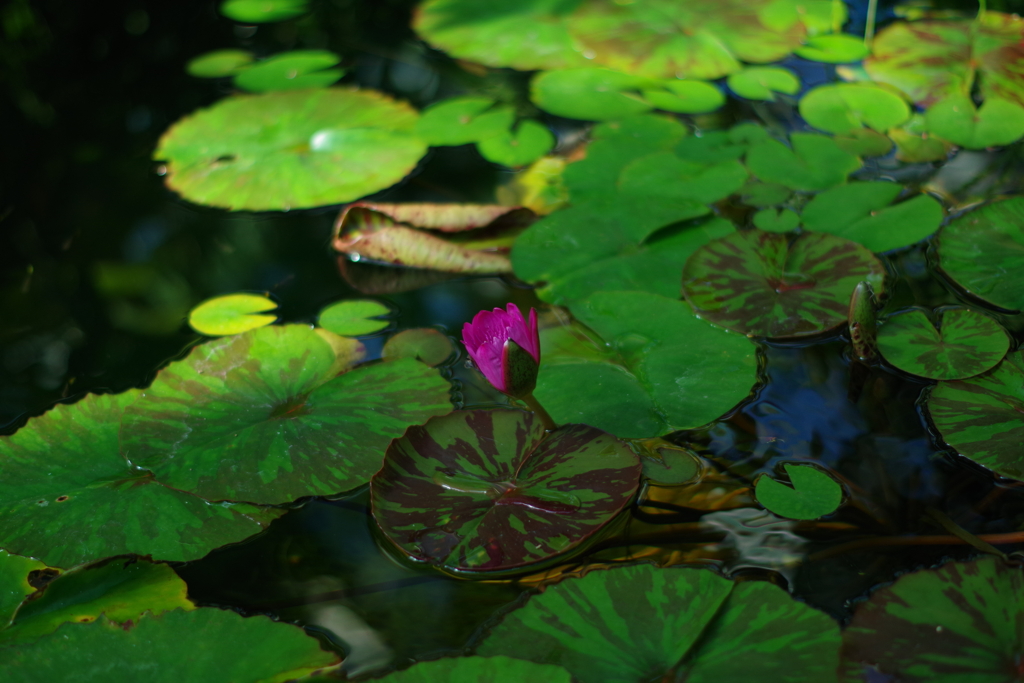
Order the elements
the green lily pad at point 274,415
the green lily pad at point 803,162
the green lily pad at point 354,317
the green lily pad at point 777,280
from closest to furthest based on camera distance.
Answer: the green lily pad at point 274,415 < the green lily pad at point 777,280 < the green lily pad at point 354,317 < the green lily pad at point 803,162

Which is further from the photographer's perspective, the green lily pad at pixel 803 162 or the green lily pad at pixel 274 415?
the green lily pad at pixel 803 162

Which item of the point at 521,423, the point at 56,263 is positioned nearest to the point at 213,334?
the point at 56,263

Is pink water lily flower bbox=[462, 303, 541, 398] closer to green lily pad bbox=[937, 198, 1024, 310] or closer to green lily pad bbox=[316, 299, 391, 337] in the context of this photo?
green lily pad bbox=[316, 299, 391, 337]

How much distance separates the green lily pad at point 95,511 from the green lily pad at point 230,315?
30 centimetres

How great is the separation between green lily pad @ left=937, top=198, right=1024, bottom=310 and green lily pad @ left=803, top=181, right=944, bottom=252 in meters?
0.05

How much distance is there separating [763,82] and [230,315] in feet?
4.67

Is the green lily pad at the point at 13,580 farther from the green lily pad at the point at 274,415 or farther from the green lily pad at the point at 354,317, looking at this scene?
the green lily pad at the point at 354,317

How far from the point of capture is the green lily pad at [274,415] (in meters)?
1.01

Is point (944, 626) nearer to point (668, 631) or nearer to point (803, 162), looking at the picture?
point (668, 631)

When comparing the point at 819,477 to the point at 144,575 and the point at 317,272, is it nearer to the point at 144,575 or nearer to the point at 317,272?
the point at 144,575

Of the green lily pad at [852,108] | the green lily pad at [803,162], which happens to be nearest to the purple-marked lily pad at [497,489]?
the green lily pad at [803,162]

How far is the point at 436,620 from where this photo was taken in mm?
881

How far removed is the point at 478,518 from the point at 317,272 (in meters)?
0.77

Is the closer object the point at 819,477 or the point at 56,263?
the point at 819,477
